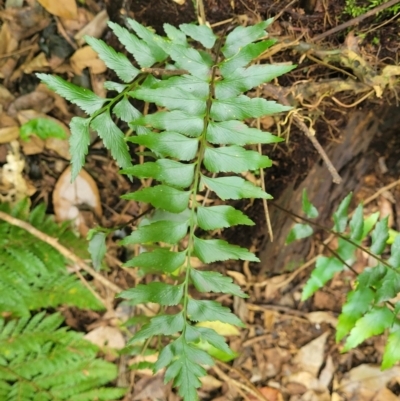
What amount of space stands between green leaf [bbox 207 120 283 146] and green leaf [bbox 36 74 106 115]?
37 cm

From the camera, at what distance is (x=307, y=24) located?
5.34 feet

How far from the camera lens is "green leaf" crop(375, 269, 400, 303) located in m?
1.70

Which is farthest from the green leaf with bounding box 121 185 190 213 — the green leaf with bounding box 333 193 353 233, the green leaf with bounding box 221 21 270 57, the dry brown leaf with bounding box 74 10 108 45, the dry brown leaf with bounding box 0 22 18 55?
the dry brown leaf with bounding box 0 22 18 55

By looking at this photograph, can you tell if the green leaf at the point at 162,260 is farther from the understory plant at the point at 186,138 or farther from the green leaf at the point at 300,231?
the green leaf at the point at 300,231

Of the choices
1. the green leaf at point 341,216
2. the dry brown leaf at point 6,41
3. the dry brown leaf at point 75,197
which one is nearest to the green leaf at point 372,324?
the green leaf at point 341,216

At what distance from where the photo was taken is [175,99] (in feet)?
4.42

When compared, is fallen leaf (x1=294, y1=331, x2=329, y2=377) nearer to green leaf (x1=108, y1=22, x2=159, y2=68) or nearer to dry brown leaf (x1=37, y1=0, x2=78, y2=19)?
green leaf (x1=108, y1=22, x2=159, y2=68)

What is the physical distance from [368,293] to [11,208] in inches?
68.2

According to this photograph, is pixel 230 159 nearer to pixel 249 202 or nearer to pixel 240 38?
pixel 240 38

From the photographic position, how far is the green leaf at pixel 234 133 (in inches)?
52.8

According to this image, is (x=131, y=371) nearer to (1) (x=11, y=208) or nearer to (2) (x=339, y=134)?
(1) (x=11, y=208)

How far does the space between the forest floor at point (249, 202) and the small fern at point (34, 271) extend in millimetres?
165

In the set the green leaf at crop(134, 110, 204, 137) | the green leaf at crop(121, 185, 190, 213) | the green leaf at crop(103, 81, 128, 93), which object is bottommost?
the green leaf at crop(121, 185, 190, 213)

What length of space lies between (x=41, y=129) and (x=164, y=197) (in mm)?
1284
